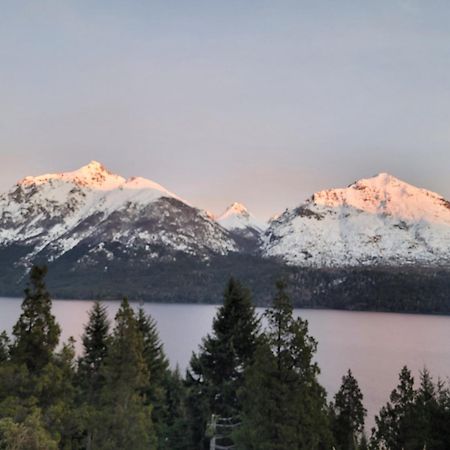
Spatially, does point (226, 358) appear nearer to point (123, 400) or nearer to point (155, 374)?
point (155, 374)

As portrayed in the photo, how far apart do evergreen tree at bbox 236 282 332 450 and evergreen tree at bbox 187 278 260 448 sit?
8377 millimetres

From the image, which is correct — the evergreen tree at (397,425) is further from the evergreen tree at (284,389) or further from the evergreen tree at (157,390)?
the evergreen tree at (157,390)

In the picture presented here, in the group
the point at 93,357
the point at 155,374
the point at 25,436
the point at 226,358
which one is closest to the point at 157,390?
the point at 155,374

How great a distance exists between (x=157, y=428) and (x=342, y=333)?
525ft

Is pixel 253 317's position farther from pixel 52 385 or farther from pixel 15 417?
pixel 15 417

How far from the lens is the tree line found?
73.0 feet

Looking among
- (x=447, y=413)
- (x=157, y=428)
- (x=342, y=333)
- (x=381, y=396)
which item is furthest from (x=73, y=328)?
(x=447, y=413)

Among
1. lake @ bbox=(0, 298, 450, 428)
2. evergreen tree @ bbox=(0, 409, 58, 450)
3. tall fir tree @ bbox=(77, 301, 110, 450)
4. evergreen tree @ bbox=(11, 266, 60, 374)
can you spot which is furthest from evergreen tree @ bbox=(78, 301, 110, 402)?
lake @ bbox=(0, 298, 450, 428)

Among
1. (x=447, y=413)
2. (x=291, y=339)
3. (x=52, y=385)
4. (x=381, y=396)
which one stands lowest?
(x=381, y=396)

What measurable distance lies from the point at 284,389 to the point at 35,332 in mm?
10743

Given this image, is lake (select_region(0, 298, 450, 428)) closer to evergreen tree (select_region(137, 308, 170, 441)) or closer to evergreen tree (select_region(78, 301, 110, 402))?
evergreen tree (select_region(137, 308, 170, 441))

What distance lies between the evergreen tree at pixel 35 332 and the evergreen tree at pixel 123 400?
15.5ft

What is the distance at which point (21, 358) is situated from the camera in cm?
2302

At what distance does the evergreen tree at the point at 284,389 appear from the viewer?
23.9 m
